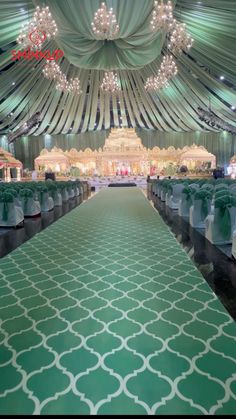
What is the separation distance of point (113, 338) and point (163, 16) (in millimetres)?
8279

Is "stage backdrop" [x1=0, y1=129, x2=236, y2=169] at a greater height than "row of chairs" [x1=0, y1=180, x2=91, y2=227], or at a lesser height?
greater

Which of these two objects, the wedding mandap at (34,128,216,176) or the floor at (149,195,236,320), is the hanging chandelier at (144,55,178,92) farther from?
the wedding mandap at (34,128,216,176)

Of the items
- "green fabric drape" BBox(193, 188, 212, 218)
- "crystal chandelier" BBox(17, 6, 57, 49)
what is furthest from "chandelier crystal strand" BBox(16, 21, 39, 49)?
"green fabric drape" BBox(193, 188, 212, 218)

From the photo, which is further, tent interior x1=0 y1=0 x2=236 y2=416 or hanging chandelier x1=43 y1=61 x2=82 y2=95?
hanging chandelier x1=43 y1=61 x2=82 y2=95

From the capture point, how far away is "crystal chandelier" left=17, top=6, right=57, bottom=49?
318 inches

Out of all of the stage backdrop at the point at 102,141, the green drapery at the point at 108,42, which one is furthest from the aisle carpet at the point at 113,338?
the stage backdrop at the point at 102,141

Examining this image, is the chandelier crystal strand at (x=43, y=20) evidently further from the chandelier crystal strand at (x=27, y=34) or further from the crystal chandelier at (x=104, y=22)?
the crystal chandelier at (x=104, y=22)

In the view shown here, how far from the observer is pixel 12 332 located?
2.15 metres

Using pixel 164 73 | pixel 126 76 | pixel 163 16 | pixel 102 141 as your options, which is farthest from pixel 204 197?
pixel 102 141

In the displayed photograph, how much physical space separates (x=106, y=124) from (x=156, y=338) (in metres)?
23.1

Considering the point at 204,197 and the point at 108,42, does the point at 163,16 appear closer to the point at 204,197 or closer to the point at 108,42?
the point at 108,42

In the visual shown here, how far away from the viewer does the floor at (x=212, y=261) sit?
2.73 metres

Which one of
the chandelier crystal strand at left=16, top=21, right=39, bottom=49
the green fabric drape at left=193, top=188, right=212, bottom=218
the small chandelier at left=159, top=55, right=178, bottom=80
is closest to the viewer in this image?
the green fabric drape at left=193, top=188, right=212, bottom=218

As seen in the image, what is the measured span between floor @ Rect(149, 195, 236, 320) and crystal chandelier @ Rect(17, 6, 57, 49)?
6216 mm
